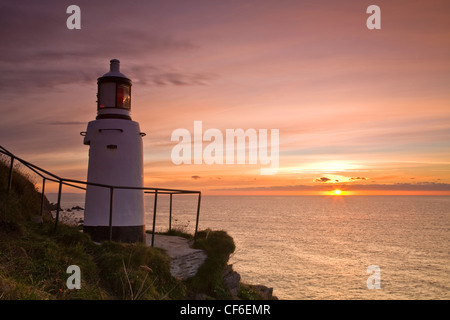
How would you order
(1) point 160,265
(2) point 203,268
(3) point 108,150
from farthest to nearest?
(3) point 108,150, (2) point 203,268, (1) point 160,265

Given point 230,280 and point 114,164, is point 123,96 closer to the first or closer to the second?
point 114,164

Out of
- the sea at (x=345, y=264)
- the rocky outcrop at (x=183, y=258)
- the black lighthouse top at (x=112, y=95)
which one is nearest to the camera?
the rocky outcrop at (x=183, y=258)

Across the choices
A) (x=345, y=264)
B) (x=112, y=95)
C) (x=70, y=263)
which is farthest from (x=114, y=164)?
(x=345, y=264)

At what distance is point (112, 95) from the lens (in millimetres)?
13000

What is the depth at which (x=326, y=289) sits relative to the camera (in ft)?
106

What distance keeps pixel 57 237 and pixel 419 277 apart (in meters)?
37.1

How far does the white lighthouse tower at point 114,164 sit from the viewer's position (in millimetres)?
12500

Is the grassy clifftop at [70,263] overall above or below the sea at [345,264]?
above

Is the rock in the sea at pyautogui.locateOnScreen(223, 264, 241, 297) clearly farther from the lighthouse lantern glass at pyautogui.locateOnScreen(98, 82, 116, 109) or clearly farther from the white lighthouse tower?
the lighthouse lantern glass at pyautogui.locateOnScreen(98, 82, 116, 109)

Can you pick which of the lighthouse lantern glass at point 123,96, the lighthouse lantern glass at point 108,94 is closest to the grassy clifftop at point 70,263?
the lighthouse lantern glass at point 108,94

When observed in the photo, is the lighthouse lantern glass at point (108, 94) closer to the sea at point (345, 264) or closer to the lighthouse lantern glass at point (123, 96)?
the lighthouse lantern glass at point (123, 96)

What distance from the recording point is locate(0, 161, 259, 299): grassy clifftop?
7301mm
